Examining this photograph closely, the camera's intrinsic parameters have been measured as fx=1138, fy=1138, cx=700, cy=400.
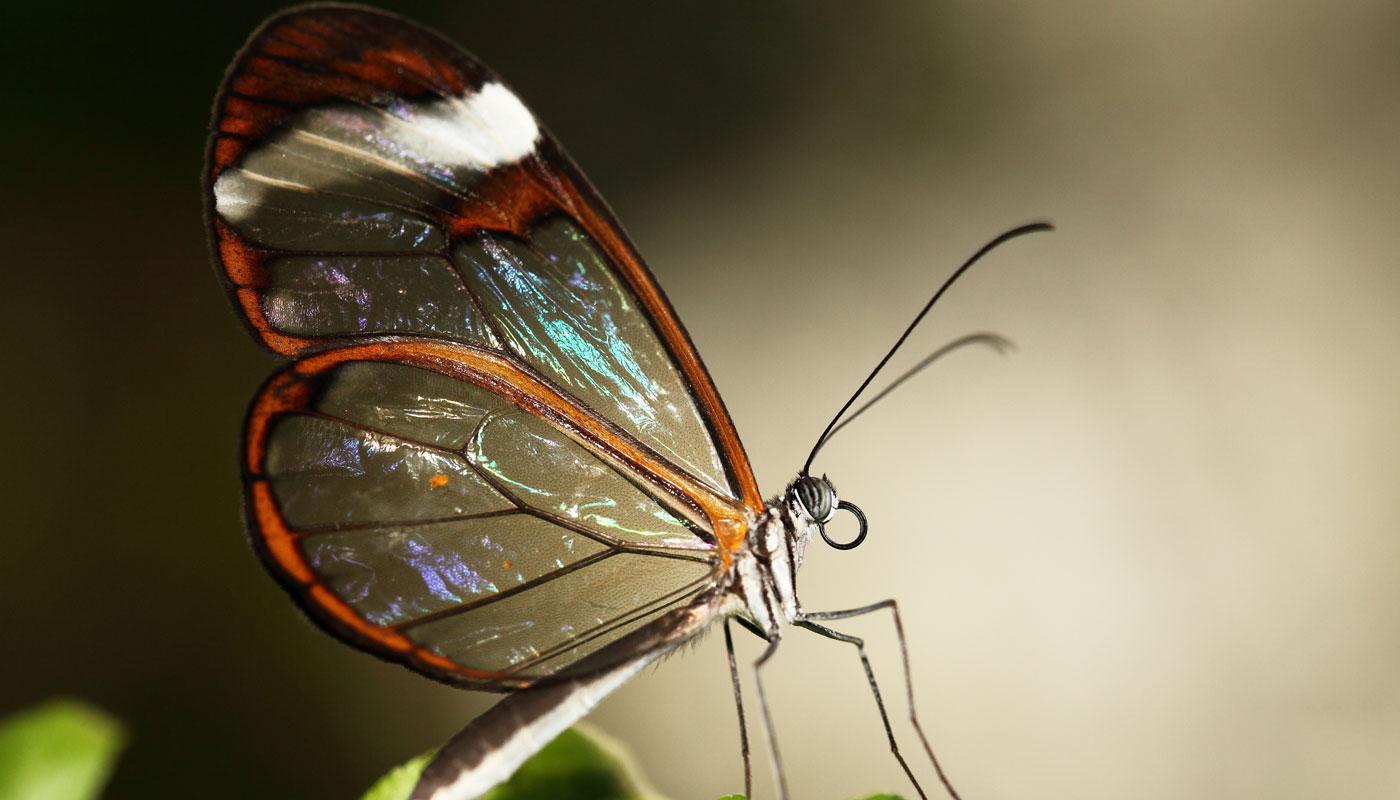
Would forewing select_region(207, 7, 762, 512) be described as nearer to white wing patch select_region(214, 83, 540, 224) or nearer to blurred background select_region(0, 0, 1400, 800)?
white wing patch select_region(214, 83, 540, 224)

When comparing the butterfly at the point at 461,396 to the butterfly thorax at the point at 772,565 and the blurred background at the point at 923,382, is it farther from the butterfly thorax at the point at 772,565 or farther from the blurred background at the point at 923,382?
the blurred background at the point at 923,382

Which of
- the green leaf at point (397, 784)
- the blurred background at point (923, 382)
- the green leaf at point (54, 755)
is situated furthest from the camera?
the blurred background at point (923, 382)

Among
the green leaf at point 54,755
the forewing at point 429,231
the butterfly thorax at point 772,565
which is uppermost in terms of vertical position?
the forewing at point 429,231

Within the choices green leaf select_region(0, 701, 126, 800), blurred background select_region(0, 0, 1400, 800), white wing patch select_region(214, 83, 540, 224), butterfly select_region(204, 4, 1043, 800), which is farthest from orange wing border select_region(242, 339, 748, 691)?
blurred background select_region(0, 0, 1400, 800)

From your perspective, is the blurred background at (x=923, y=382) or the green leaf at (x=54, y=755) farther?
the blurred background at (x=923, y=382)

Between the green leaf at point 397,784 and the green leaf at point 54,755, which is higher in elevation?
the green leaf at point 397,784

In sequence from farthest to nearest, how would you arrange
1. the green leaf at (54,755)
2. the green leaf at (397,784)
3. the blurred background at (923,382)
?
the blurred background at (923,382) < the green leaf at (54,755) < the green leaf at (397,784)

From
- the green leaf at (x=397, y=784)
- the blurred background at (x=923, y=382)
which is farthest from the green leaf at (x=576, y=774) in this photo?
the blurred background at (x=923, y=382)
